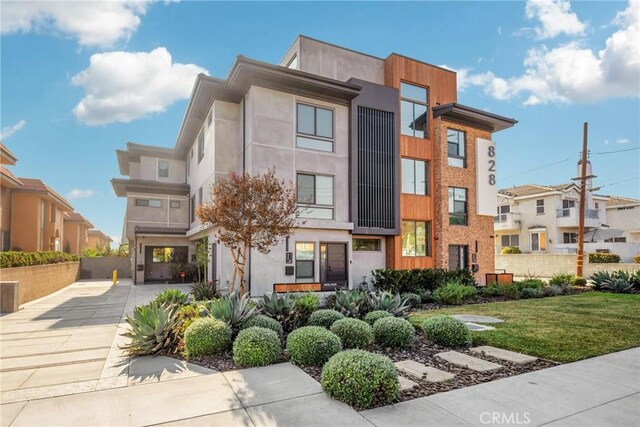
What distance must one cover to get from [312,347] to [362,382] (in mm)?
1660

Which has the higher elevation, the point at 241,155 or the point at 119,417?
the point at 241,155

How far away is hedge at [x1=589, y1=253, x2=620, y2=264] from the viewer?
24438 millimetres

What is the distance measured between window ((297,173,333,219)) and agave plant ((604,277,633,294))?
13.9 metres

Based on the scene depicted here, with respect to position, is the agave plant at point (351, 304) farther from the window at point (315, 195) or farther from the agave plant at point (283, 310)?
the window at point (315, 195)

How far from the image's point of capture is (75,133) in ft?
71.7

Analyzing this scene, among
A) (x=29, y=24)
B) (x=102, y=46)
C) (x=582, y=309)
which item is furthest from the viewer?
(x=102, y=46)

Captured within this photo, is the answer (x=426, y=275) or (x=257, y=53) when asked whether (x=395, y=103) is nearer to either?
(x=257, y=53)

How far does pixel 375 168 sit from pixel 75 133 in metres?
18.2

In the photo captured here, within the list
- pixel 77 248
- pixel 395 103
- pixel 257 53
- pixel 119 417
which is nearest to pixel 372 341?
pixel 119 417

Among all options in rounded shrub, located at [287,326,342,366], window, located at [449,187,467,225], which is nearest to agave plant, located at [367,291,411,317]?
rounded shrub, located at [287,326,342,366]

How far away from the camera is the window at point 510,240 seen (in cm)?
3688

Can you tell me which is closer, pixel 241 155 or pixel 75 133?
pixel 241 155

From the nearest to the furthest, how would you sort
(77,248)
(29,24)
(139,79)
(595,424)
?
1. (595,424)
2. (29,24)
3. (139,79)
4. (77,248)

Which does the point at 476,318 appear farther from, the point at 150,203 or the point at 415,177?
the point at 150,203
